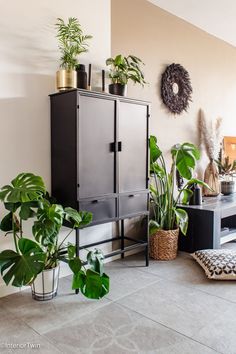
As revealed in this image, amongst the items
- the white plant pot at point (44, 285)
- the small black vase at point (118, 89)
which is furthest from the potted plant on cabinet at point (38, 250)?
the small black vase at point (118, 89)

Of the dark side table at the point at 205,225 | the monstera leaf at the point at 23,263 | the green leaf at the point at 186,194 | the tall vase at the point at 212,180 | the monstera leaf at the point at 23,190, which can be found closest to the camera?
the monstera leaf at the point at 23,263

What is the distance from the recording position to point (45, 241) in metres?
2.36

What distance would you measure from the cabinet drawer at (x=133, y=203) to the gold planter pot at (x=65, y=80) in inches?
42.9

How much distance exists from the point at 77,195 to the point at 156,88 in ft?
6.33

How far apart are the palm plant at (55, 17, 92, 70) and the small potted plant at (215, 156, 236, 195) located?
8.99ft

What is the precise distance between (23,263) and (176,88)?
2969mm

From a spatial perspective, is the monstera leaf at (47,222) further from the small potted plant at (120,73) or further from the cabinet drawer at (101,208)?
the small potted plant at (120,73)

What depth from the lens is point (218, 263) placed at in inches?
116

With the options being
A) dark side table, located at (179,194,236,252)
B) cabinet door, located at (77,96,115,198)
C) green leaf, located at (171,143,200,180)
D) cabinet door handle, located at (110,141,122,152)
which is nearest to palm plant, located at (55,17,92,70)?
cabinet door, located at (77,96,115,198)

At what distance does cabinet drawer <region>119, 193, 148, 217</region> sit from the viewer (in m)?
3.00

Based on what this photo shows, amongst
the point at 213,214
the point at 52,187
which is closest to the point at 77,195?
the point at 52,187

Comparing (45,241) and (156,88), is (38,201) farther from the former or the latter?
(156,88)

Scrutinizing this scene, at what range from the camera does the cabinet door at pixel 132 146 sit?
3000mm

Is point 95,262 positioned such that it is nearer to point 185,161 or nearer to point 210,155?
point 185,161
